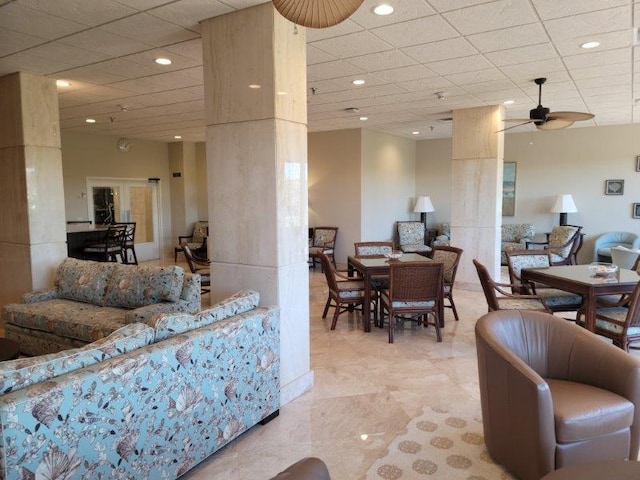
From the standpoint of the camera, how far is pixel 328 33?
12.0ft

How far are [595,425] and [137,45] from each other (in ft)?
14.1

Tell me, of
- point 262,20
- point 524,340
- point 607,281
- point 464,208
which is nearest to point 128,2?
point 262,20

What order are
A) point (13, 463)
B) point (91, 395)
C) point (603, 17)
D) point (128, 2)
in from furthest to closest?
point (603, 17) → point (128, 2) → point (91, 395) → point (13, 463)

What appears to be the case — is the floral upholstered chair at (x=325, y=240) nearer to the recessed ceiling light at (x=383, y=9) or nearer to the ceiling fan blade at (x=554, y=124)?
the ceiling fan blade at (x=554, y=124)

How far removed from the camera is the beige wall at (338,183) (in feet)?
29.4

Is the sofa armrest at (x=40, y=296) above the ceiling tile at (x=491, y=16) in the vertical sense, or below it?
below

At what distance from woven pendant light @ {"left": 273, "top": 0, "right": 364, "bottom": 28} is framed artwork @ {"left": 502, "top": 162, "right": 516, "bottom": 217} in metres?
8.83

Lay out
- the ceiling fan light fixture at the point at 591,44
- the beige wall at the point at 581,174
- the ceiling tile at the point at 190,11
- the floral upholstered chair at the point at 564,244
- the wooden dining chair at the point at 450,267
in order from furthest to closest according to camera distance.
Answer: the beige wall at the point at 581,174 < the floral upholstered chair at the point at 564,244 < the wooden dining chair at the point at 450,267 < the ceiling fan light fixture at the point at 591,44 < the ceiling tile at the point at 190,11

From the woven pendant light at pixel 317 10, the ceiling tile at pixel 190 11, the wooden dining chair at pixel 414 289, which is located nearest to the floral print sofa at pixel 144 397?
the woven pendant light at pixel 317 10

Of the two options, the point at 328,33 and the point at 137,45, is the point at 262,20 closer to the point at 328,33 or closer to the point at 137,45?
the point at 328,33

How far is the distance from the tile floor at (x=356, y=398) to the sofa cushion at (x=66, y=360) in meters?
0.90

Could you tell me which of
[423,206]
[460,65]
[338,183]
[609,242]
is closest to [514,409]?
[460,65]

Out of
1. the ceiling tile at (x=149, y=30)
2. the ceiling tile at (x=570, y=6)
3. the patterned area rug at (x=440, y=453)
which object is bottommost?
the patterned area rug at (x=440, y=453)

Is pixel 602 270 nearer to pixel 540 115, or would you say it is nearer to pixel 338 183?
pixel 540 115
